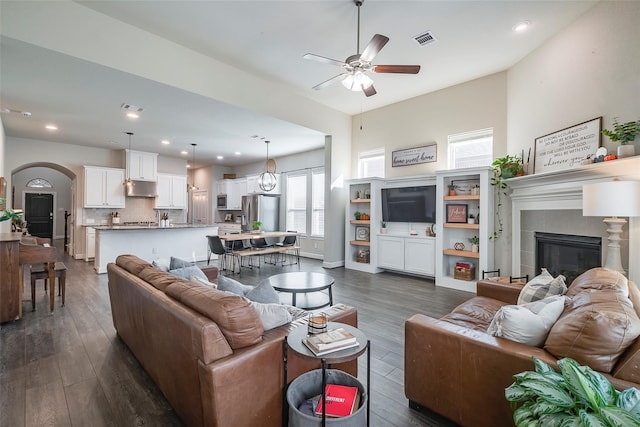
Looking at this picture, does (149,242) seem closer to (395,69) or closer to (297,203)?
(297,203)

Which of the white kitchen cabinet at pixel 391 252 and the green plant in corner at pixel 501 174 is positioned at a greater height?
the green plant in corner at pixel 501 174

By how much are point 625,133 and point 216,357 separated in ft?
12.8

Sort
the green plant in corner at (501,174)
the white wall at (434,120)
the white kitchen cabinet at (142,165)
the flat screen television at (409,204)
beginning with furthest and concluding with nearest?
the white kitchen cabinet at (142,165) < the flat screen television at (409,204) < the white wall at (434,120) < the green plant in corner at (501,174)

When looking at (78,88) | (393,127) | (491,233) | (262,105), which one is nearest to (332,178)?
(393,127)

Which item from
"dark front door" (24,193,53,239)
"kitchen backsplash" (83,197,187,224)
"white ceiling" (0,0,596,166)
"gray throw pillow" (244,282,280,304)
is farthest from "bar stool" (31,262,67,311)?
"dark front door" (24,193,53,239)

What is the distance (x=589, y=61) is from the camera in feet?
10.6

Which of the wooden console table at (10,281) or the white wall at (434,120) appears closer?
the wooden console table at (10,281)

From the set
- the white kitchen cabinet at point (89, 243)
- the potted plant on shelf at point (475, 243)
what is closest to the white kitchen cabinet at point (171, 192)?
the white kitchen cabinet at point (89, 243)

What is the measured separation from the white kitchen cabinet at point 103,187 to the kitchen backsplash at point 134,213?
301 millimetres

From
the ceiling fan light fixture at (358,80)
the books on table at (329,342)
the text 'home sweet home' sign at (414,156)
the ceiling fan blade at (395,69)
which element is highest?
the ceiling fan blade at (395,69)

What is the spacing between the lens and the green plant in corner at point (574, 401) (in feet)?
2.97

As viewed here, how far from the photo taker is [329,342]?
1420mm

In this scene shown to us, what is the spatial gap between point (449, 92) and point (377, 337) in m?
4.62

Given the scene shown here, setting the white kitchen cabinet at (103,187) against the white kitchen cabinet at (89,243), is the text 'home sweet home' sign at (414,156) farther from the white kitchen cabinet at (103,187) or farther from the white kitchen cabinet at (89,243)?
the white kitchen cabinet at (89,243)
